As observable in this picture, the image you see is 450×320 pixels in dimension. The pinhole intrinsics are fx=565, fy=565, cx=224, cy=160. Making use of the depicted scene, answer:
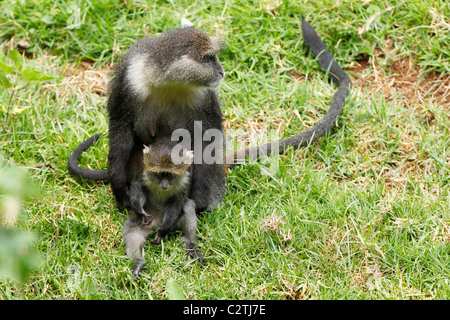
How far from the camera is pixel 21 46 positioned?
19.7 feet

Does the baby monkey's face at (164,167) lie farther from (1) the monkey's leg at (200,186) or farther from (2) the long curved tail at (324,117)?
(2) the long curved tail at (324,117)

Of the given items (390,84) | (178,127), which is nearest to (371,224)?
(178,127)

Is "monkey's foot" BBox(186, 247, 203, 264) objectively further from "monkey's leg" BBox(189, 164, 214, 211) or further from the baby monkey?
"monkey's leg" BBox(189, 164, 214, 211)

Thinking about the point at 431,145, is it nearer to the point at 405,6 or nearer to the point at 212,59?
the point at 405,6

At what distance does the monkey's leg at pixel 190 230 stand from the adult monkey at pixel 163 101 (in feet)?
0.44

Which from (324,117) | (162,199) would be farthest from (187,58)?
(324,117)

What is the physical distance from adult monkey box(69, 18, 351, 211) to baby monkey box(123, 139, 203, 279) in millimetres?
127

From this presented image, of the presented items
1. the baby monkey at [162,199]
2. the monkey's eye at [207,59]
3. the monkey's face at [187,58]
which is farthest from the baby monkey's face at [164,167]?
the monkey's eye at [207,59]

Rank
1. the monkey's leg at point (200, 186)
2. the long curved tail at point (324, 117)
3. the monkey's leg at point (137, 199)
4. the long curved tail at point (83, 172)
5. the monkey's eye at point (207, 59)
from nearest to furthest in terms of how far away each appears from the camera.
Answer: the monkey's eye at point (207, 59), the monkey's leg at point (137, 199), the monkey's leg at point (200, 186), the long curved tail at point (83, 172), the long curved tail at point (324, 117)

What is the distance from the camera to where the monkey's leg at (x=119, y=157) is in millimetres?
4363

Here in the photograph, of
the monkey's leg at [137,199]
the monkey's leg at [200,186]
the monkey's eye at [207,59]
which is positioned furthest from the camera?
the monkey's leg at [200,186]

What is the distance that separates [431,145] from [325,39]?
5.51 ft

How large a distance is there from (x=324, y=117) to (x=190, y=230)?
1753mm
